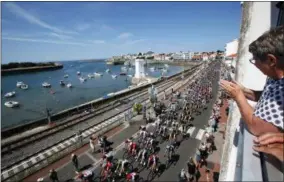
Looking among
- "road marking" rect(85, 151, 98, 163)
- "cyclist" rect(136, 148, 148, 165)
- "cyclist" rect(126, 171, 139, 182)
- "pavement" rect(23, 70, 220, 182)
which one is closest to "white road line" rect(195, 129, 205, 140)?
"pavement" rect(23, 70, 220, 182)

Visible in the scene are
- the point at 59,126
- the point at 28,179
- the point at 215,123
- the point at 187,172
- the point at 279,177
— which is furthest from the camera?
the point at 59,126

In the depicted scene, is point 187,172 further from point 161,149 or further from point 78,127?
point 78,127

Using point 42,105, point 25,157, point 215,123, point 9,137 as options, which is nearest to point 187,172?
point 215,123

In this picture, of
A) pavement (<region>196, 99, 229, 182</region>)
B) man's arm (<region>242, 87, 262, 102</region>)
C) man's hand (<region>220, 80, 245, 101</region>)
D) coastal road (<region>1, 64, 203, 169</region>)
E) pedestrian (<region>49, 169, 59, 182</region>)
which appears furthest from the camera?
coastal road (<region>1, 64, 203, 169</region>)

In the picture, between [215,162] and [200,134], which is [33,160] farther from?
[200,134]

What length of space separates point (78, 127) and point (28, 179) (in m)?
12.0

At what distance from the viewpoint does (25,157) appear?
65.5ft

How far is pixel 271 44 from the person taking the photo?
197cm

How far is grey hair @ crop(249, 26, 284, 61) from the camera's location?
6.29ft

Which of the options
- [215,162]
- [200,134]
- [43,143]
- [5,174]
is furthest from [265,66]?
[43,143]

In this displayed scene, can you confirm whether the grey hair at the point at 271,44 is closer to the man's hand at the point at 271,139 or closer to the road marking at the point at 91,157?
the man's hand at the point at 271,139

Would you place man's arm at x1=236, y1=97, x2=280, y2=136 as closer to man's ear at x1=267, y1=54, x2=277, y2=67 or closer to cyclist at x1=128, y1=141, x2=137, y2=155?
man's ear at x1=267, y1=54, x2=277, y2=67

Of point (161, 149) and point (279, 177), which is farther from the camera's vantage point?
point (161, 149)

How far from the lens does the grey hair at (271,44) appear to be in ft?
6.29
